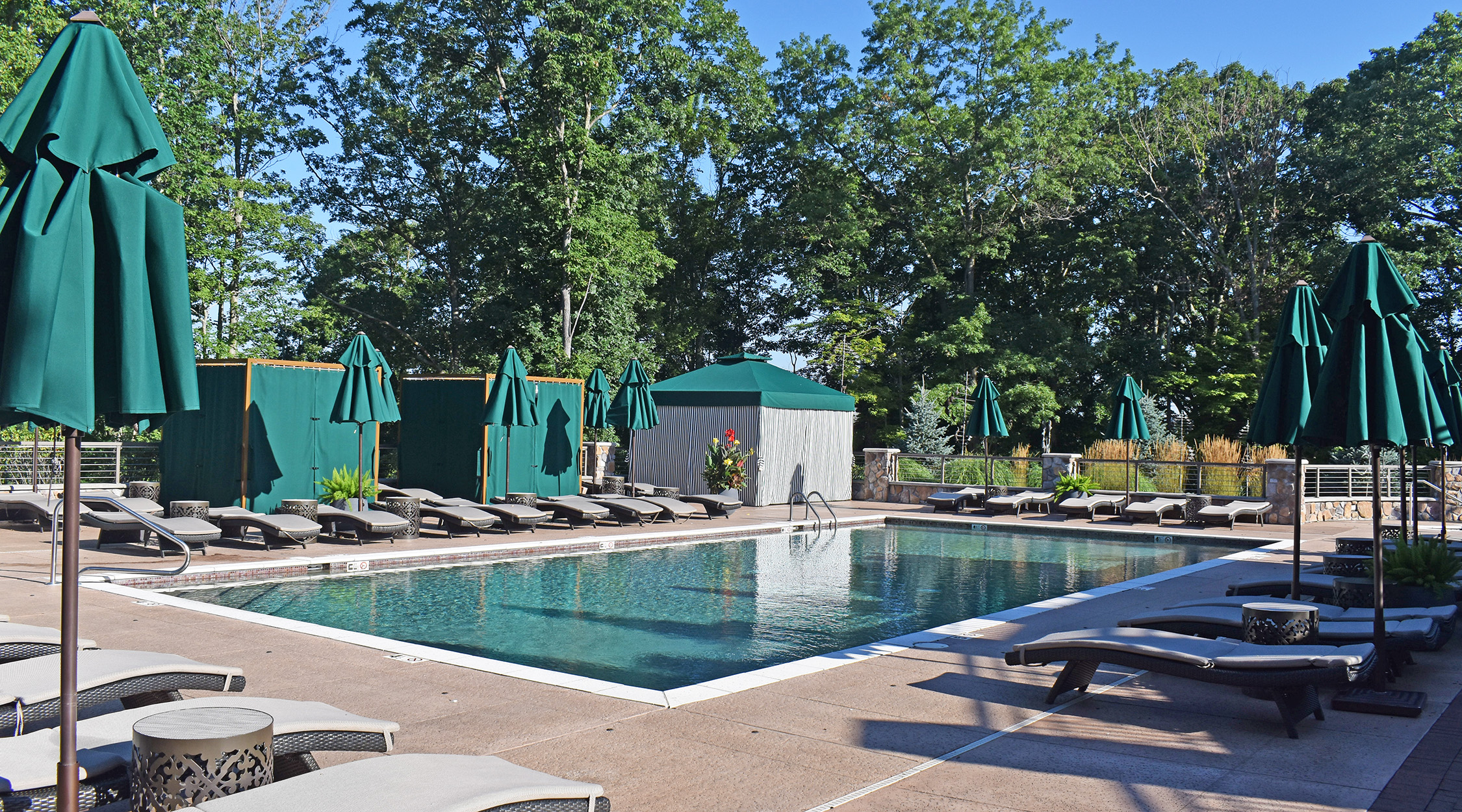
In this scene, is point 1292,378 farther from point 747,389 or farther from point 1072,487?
point 747,389

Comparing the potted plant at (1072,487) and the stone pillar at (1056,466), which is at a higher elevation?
the stone pillar at (1056,466)

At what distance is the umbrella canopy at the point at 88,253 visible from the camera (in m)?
2.96

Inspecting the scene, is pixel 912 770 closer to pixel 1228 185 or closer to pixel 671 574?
pixel 671 574

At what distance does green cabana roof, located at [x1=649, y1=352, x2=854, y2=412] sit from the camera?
2123cm

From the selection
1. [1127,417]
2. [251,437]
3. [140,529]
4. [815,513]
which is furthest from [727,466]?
[140,529]

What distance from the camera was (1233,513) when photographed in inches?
682

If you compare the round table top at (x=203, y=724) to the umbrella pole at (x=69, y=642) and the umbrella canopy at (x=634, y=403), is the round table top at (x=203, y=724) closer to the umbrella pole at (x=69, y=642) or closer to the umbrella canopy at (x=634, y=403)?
the umbrella pole at (x=69, y=642)

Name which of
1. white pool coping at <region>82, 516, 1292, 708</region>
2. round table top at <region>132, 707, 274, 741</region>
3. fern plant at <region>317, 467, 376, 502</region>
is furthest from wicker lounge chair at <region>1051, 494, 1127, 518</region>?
round table top at <region>132, 707, 274, 741</region>

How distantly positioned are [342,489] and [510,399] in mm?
2886

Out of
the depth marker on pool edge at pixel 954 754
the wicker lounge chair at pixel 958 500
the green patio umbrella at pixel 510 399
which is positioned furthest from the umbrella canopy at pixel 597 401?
the depth marker on pool edge at pixel 954 754

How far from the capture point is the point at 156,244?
3.29 m

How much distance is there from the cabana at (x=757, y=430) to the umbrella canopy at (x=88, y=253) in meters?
17.8

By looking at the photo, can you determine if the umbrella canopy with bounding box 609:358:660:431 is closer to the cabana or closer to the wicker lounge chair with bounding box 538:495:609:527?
the wicker lounge chair with bounding box 538:495:609:527

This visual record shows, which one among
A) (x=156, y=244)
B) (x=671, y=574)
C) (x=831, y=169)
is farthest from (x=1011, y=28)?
(x=156, y=244)
